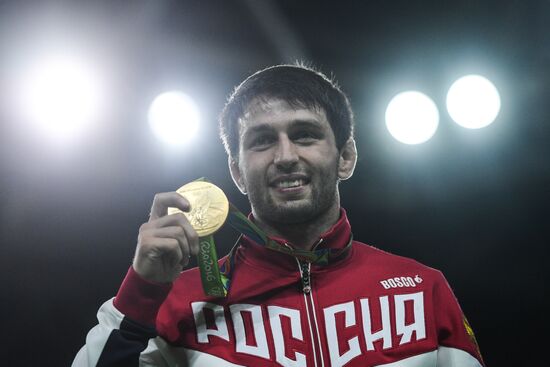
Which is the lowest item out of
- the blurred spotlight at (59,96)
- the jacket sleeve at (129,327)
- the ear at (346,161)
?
the jacket sleeve at (129,327)

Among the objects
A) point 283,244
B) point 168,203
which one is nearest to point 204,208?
point 168,203

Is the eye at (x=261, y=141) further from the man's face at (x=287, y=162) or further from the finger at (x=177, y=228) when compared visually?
the finger at (x=177, y=228)

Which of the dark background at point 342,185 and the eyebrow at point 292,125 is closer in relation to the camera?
the eyebrow at point 292,125

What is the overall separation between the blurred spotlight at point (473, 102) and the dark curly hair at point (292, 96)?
6.15 ft

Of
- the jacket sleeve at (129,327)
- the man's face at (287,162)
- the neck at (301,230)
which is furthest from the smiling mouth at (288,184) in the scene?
the jacket sleeve at (129,327)

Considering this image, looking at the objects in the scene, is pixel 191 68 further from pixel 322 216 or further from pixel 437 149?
pixel 322 216

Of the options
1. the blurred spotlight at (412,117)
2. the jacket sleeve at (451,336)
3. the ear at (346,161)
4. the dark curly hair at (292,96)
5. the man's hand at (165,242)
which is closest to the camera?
the man's hand at (165,242)

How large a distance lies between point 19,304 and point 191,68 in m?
2.46

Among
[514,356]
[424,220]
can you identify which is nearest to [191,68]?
[424,220]

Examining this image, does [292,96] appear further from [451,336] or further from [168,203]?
[451,336]

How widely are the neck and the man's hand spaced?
520mm

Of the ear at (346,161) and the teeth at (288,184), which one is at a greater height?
the ear at (346,161)

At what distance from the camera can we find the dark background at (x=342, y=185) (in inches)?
152

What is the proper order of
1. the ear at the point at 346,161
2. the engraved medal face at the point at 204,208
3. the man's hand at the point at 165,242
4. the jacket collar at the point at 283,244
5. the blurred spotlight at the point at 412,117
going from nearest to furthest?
the man's hand at the point at 165,242, the engraved medal face at the point at 204,208, the jacket collar at the point at 283,244, the ear at the point at 346,161, the blurred spotlight at the point at 412,117
